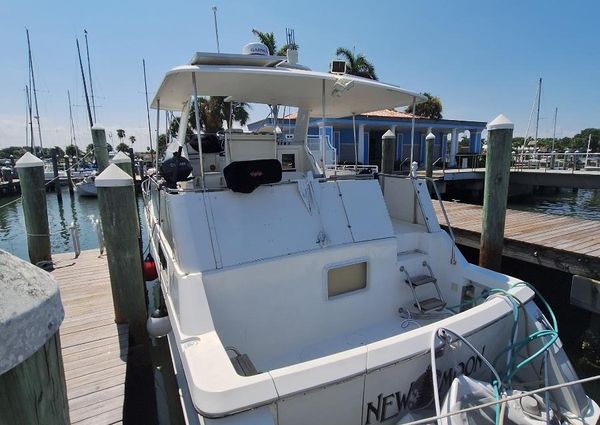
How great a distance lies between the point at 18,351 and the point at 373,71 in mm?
25460

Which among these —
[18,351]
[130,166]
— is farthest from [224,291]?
[130,166]

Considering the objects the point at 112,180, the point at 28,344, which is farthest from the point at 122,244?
the point at 28,344

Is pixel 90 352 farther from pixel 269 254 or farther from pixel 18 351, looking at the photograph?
pixel 18 351

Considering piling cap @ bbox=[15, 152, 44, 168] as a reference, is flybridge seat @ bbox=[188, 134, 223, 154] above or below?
above

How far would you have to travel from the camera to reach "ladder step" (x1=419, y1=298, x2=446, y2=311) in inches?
148

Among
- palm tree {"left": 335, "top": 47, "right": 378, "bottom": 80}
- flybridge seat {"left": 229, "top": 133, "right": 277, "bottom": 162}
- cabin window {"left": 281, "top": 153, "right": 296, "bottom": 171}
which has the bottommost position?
cabin window {"left": 281, "top": 153, "right": 296, "bottom": 171}

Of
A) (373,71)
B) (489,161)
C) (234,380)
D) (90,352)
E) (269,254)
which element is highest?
(373,71)

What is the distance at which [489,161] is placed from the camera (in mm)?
5344

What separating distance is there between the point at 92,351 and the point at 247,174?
101 inches

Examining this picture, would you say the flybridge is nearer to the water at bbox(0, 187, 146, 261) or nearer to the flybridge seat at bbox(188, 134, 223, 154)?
the flybridge seat at bbox(188, 134, 223, 154)

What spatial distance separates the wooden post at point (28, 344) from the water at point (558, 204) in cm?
1889

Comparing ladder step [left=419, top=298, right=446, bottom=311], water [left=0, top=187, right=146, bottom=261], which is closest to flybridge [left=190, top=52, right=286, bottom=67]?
ladder step [left=419, top=298, right=446, bottom=311]

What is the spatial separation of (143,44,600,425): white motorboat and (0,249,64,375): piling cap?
4.17ft

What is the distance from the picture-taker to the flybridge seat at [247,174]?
10.9 feet
